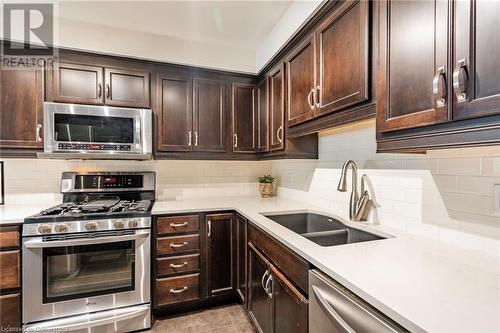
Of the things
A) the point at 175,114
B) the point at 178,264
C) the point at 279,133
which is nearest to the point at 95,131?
the point at 175,114

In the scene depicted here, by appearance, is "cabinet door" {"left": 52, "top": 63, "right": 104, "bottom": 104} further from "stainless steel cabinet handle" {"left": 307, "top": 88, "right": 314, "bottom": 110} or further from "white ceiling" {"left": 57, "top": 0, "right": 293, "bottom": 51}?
"stainless steel cabinet handle" {"left": 307, "top": 88, "right": 314, "bottom": 110}

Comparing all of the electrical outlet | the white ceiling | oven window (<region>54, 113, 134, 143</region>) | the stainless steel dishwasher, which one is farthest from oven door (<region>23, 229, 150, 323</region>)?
the electrical outlet

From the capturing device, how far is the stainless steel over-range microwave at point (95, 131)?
1.94m

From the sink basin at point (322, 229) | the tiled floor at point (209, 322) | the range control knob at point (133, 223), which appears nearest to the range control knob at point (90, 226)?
the range control knob at point (133, 223)

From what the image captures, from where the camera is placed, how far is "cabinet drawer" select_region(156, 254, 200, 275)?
1989 millimetres

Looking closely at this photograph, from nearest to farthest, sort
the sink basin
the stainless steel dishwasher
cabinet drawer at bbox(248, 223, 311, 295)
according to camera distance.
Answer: the stainless steel dishwasher
cabinet drawer at bbox(248, 223, 311, 295)
the sink basin

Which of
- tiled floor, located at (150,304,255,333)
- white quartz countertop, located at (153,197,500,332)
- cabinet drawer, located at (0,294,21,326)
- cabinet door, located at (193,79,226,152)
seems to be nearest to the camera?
white quartz countertop, located at (153,197,500,332)

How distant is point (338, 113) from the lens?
1.36 metres

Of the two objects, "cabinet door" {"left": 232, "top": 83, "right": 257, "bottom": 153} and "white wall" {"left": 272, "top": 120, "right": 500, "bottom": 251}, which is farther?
"cabinet door" {"left": 232, "top": 83, "right": 257, "bottom": 153}

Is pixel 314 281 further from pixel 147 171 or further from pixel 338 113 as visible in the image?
pixel 147 171

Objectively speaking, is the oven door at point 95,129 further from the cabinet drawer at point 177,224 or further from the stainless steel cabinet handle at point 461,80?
the stainless steel cabinet handle at point 461,80

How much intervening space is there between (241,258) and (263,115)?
1.37 m

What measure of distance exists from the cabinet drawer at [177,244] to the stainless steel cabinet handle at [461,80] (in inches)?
75.3

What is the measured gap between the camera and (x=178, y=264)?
80.0 inches
